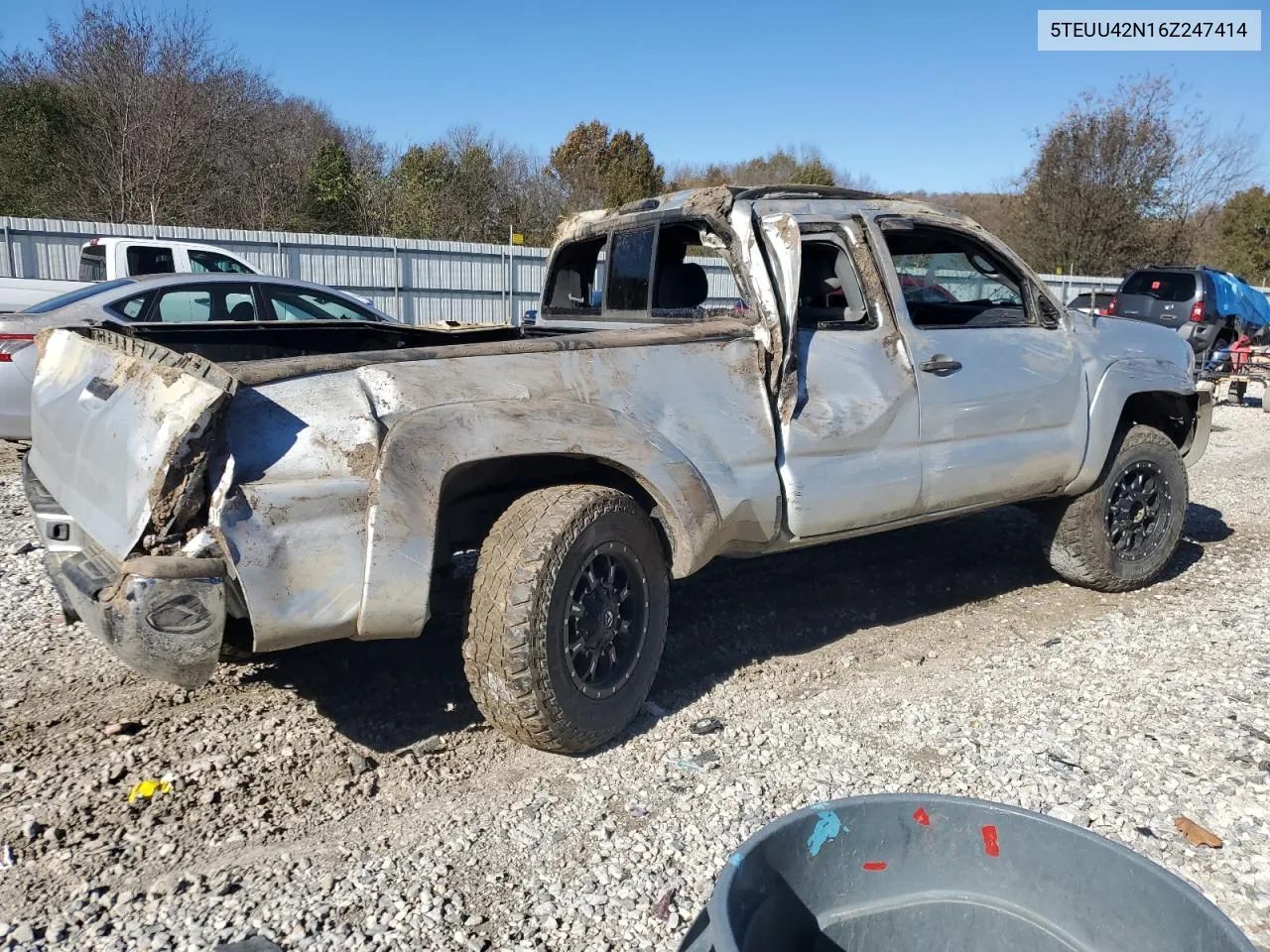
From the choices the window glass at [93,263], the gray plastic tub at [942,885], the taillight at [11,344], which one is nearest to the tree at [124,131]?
the window glass at [93,263]

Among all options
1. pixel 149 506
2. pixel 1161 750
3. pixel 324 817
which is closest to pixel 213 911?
pixel 324 817

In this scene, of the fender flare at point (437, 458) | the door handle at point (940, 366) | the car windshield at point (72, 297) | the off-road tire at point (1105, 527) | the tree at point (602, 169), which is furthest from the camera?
the tree at point (602, 169)

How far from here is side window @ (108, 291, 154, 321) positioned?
26.1 ft

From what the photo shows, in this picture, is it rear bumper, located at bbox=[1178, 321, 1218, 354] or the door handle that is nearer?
the door handle

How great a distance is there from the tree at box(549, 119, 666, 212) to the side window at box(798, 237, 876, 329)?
27.5 m

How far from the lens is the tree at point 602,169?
33.7m

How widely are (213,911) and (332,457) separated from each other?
1219 mm

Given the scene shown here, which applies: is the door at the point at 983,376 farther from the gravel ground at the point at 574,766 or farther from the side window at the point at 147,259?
the side window at the point at 147,259

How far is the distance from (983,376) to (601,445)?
210cm

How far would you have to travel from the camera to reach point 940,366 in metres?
4.25

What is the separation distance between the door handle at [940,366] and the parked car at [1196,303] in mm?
12862

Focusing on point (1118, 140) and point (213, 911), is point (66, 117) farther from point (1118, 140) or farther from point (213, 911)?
point (1118, 140)

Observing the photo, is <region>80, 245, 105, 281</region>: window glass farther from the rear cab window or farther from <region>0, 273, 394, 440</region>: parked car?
the rear cab window

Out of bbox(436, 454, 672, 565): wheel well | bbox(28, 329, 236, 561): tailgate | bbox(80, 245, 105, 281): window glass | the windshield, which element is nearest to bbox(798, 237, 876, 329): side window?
bbox(436, 454, 672, 565): wheel well
